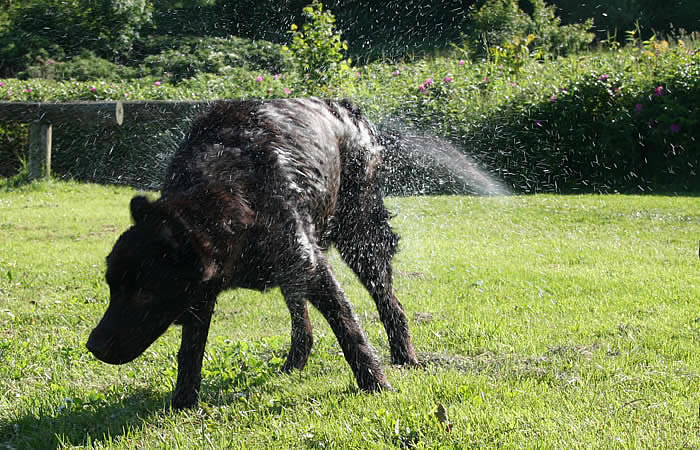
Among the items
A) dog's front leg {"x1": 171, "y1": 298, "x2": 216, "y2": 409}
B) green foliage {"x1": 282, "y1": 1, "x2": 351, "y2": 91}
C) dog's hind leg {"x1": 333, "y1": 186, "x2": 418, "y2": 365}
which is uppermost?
green foliage {"x1": 282, "y1": 1, "x2": 351, "y2": 91}

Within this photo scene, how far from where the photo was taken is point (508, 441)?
301 cm

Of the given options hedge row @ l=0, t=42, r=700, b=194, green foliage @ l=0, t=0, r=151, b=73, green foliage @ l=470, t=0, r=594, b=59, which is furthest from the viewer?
green foliage @ l=0, t=0, r=151, b=73

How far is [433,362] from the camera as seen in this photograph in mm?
4332

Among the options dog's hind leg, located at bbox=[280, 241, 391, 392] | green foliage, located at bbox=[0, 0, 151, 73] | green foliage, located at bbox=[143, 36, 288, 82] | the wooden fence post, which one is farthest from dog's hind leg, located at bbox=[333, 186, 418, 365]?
green foliage, located at bbox=[0, 0, 151, 73]

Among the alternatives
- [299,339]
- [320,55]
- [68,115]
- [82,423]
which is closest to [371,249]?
[299,339]

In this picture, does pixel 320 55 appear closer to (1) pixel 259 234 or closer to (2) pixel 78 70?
(1) pixel 259 234

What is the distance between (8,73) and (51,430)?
2325 centimetres

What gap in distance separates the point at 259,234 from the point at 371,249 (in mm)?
1209

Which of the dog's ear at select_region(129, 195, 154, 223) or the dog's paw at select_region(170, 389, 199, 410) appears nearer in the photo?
the dog's ear at select_region(129, 195, 154, 223)

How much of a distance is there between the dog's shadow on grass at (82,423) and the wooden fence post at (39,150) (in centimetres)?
1018

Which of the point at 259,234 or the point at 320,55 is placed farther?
the point at 320,55

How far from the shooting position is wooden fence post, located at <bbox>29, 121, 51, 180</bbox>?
12.8 meters

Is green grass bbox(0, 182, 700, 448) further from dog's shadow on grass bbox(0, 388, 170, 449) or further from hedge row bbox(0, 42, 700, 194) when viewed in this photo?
hedge row bbox(0, 42, 700, 194)

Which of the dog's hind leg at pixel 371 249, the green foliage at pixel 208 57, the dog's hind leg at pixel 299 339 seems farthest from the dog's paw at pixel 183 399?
the green foliage at pixel 208 57
